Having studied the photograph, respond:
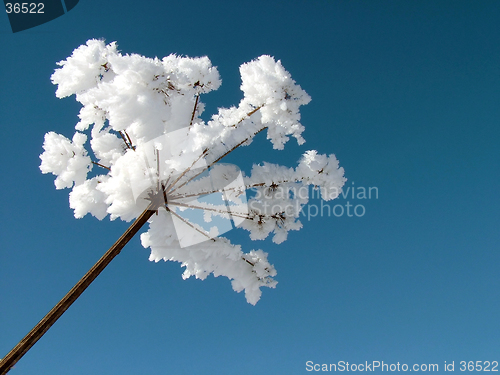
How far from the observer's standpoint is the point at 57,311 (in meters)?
4.29

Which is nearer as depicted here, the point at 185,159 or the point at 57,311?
the point at 57,311

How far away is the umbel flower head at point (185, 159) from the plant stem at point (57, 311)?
660 millimetres

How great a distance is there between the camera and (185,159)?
5.02 metres

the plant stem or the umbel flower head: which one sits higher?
the umbel flower head

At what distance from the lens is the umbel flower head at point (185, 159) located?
489cm

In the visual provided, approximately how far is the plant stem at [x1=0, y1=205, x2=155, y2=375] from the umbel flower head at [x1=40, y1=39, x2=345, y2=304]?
66cm

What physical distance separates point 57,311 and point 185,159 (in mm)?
2877

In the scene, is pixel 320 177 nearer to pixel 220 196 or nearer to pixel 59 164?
pixel 220 196

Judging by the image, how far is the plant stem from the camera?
403 cm

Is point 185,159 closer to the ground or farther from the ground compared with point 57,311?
farther from the ground

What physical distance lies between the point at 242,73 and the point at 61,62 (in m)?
3.46

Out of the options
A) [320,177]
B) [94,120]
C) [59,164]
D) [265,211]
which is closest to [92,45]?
[94,120]

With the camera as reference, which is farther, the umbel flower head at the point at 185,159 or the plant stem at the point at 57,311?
the umbel flower head at the point at 185,159

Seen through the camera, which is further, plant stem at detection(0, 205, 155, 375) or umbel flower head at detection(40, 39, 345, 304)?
umbel flower head at detection(40, 39, 345, 304)
